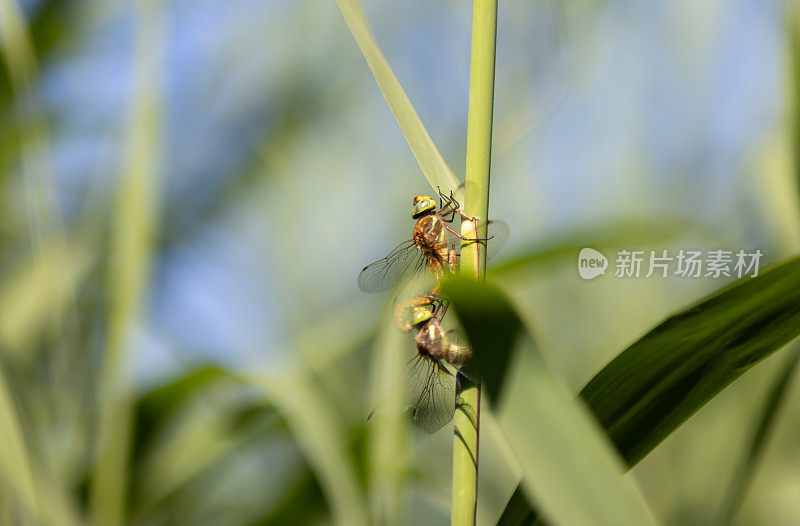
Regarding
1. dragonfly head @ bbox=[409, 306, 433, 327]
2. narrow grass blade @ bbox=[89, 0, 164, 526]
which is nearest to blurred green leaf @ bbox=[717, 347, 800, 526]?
dragonfly head @ bbox=[409, 306, 433, 327]

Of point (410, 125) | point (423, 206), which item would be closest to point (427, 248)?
point (423, 206)

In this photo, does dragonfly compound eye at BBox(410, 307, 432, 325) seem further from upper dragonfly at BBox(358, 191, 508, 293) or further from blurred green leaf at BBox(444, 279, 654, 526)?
blurred green leaf at BBox(444, 279, 654, 526)

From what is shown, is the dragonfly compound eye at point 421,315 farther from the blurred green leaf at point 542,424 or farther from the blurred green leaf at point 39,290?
the blurred green leaf at point 39,290

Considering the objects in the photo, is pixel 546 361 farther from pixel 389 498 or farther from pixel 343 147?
pixel 343 147

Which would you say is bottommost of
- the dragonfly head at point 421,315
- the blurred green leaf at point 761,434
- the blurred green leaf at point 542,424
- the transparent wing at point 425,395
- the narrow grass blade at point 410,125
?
the blurred green leaf at point 761,434

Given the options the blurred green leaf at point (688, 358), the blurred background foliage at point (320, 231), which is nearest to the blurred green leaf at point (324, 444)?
the blurred background foliage at point (320, 231)

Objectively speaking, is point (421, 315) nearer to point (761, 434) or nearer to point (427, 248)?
point (427, 248)
